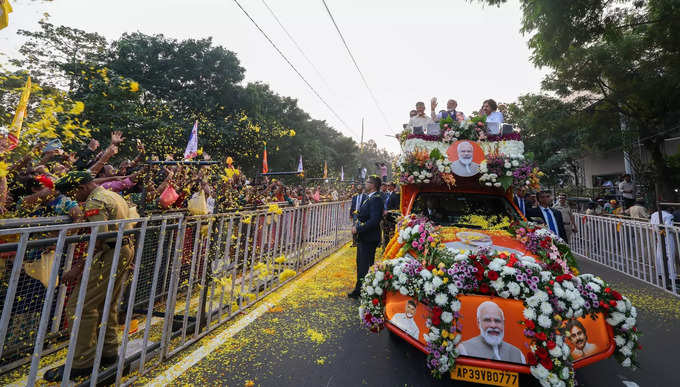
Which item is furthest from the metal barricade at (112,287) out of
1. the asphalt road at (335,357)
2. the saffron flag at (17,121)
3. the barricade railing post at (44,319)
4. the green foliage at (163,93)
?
the green foliage at (163,93)

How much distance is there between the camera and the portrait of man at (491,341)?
102 inches

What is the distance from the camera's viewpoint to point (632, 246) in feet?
24.1

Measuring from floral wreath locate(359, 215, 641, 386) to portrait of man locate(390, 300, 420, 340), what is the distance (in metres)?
0.15

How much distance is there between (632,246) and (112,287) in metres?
10.3

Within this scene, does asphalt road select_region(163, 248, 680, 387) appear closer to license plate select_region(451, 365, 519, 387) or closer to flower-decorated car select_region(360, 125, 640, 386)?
license plate select_region(451, 365, 519, 387)

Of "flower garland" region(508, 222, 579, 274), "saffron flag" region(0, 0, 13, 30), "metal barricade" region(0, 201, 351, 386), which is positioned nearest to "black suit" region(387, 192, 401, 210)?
"metal barricade" region(0, 201, 351, 386)

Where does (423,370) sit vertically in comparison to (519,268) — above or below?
below

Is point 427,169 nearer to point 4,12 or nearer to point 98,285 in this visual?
point 98,285

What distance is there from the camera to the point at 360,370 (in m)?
3.08

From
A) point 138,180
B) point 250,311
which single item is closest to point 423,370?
point 250,311

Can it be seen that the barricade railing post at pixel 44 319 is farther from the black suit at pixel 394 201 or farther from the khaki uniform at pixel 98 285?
the black suit at pixel 394 201

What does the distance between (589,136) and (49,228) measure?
22331 mm

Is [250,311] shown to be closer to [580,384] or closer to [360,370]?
[360,370]

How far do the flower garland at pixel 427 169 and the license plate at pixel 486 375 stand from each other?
2.41 meters
